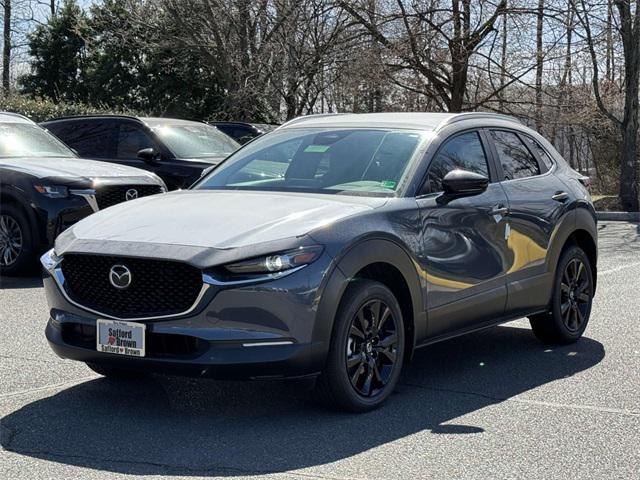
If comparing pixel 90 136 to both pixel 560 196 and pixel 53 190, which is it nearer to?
pixel 53 190

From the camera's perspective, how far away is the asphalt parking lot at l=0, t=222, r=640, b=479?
189 inches

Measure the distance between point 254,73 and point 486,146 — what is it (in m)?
19.3

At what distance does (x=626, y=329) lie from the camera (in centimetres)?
855

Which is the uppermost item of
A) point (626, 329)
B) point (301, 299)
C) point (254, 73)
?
point (254, 73)

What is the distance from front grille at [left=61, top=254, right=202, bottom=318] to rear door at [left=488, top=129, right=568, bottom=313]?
103 inches

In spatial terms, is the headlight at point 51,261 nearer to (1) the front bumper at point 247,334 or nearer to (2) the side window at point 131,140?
(1) the front bumper at point 247,334

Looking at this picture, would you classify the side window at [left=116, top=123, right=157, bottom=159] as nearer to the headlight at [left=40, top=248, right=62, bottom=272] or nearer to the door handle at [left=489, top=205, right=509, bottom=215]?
the door handle at [left=489, top=205, right=509, bottom=215]

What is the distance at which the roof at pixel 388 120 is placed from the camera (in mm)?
6828

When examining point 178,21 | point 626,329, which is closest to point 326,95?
point 178,21

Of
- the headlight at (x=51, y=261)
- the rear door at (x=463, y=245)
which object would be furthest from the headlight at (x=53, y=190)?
the rear door at (x=463, y=245)

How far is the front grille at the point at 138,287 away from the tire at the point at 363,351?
819 mm

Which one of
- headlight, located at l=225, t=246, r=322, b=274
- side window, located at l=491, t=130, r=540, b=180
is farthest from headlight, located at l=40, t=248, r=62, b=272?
side window, located at l=491, t=130, r=540, b=180

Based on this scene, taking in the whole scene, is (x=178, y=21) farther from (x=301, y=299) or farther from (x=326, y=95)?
(x=301, y=299)

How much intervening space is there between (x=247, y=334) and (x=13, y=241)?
670 cm
